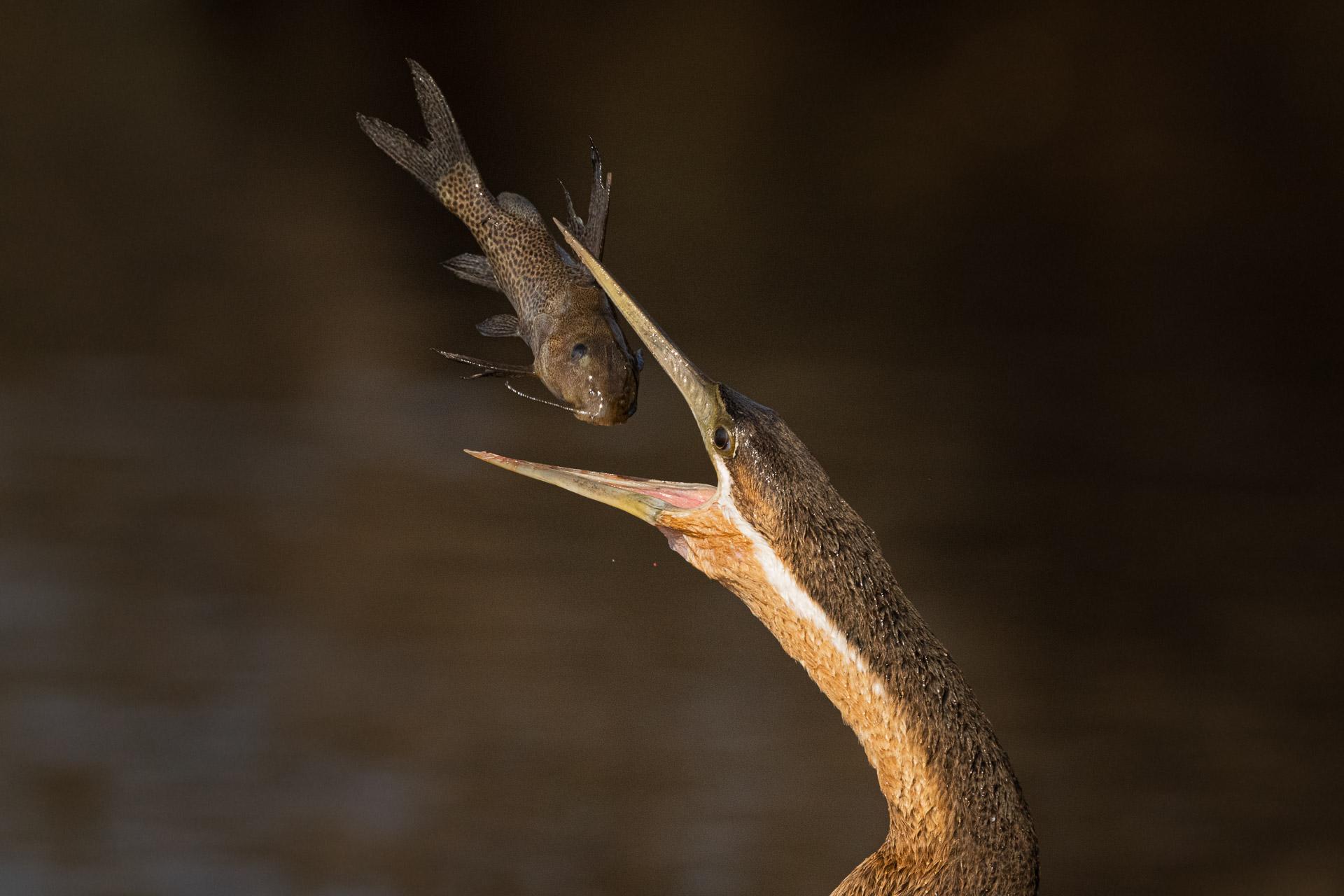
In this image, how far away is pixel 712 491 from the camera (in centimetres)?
138

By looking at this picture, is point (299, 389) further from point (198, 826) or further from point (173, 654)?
point (198, 826)

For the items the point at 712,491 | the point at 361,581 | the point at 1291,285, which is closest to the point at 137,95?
the point at 361,581

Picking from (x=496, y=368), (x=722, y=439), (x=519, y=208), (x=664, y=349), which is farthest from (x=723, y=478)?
(x=519, y=208)

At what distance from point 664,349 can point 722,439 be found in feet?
0.35

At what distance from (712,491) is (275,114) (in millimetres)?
2412

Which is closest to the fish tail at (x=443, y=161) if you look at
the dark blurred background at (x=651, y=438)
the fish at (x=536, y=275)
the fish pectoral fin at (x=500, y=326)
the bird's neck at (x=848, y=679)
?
the fish at (x=536, y=275)

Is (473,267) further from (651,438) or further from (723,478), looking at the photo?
(651,438)

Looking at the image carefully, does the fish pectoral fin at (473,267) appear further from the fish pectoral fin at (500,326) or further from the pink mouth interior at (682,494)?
the pink mouth interior at (682,494)

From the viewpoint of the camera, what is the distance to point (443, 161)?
5.13ft

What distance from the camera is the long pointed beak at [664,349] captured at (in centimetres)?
128

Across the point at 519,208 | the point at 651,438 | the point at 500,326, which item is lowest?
the point at 500,326

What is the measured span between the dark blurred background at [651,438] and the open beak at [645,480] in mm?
1028

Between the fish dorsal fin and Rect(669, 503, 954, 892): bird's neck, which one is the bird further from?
the fish dorsal fin

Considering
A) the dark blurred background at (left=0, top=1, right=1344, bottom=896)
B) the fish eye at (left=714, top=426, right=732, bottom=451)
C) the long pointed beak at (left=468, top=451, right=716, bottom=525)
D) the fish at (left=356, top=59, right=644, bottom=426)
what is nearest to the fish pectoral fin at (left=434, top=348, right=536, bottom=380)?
the fish at (left=356, top=59, right=644, bottom=426)
